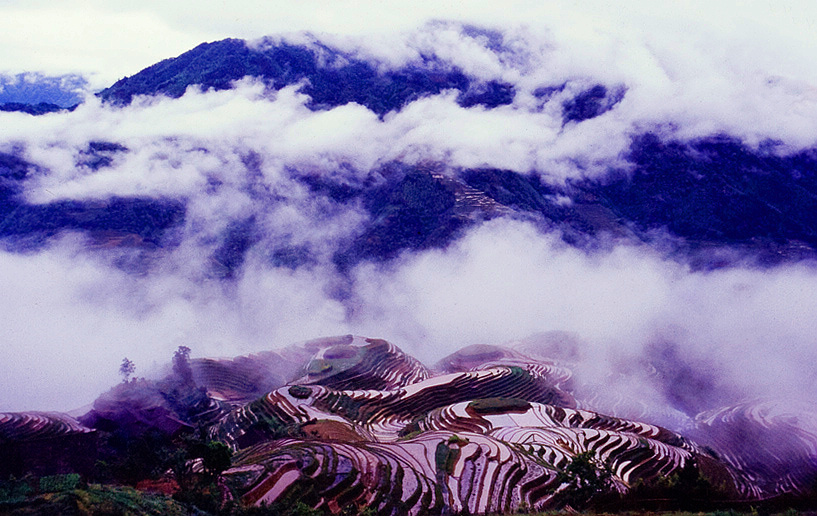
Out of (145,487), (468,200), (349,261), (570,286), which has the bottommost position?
(570,286)

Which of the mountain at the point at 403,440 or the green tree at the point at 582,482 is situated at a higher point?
the green tree at the point at 582,482

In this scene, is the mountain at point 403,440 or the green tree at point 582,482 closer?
the green tree at point 582,482

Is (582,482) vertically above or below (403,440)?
above

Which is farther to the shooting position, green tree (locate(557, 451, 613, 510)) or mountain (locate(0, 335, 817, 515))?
mountain (locate(0, 335, 817, 515))

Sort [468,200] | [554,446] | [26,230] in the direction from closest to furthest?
1. [554,446]
2. [26,230]
3. [468,200]

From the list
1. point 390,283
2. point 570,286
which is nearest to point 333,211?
point 390,283

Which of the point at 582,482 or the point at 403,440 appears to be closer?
the point at 582,482

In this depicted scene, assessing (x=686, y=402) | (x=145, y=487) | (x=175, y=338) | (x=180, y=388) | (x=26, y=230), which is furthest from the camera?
(x=26, y=230)

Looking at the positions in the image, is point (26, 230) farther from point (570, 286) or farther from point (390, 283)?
point (570, 286)

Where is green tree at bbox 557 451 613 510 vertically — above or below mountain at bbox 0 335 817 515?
above

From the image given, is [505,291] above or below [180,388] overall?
below

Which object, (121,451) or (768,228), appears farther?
(768,228)
